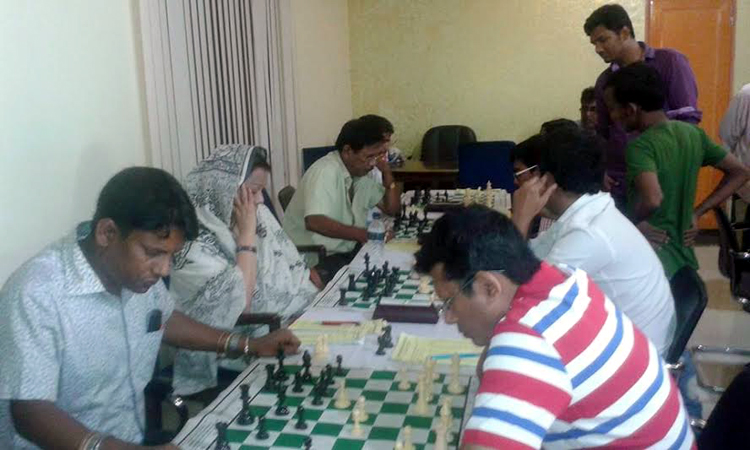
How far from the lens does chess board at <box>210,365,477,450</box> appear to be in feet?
4.63

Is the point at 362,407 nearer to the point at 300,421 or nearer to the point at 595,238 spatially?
the point at 300,421

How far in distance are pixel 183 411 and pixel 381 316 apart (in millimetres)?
653

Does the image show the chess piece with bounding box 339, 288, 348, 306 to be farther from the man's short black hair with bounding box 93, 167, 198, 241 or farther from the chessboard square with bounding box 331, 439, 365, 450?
the chessboard square with bounding box 331, 439, 365, 450

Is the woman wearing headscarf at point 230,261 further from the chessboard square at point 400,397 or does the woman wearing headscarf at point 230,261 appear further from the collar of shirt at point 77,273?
the chessboard square at point 400,397

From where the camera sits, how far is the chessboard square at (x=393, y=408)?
1540mm

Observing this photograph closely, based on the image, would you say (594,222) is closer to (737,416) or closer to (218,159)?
(737,416)

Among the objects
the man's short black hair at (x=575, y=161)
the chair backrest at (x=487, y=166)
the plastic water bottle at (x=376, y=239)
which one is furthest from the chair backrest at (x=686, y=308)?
the chair backrest at (x=487, y=166)

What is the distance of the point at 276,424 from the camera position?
149 cm

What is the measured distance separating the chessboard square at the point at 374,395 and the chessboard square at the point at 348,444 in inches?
7.5

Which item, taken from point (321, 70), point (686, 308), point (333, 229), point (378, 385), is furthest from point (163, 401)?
point (321, 70)

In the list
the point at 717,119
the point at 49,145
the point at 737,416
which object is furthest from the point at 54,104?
the point at 717,119

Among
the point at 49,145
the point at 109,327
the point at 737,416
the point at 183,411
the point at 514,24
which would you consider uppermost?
the point at 514,24

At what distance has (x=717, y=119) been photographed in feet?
20.4

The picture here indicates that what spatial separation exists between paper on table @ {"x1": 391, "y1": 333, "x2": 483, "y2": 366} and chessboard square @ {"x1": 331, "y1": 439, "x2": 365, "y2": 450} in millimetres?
416
